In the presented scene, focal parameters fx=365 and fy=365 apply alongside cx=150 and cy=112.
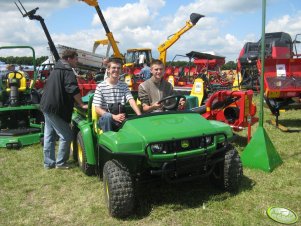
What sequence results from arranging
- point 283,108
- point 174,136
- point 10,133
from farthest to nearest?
point 283,108 → point 10,133 → point 174,136

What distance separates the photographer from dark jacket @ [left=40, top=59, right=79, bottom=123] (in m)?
5.00

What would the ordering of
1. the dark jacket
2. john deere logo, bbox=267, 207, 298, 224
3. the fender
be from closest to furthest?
john deere logo, bbox=267, 207, 298, 224
the fender
the dark jacket

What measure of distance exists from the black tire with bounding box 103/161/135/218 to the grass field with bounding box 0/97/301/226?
0.10 metres

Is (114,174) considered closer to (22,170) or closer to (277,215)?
(277,215)

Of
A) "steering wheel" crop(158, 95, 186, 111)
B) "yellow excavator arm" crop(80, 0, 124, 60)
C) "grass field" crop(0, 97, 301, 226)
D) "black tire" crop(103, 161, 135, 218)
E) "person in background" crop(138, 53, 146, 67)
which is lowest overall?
"grass field" crop(0, 97, 301, 226)

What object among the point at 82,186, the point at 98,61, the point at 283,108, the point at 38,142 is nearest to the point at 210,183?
the point at 82,186

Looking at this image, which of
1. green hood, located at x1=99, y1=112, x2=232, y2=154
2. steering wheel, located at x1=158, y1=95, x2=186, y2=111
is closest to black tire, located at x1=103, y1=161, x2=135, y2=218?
green hood, located at x1=99, y1=112, x2=232, y2=154

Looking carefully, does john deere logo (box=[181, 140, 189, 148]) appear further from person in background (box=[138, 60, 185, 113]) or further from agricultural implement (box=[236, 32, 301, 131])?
agricultural implement (box=[236, 32, 301, 131])

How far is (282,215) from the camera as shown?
3.39 metres

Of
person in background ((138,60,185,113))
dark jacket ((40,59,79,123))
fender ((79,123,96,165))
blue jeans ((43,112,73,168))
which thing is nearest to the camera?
fender ((79,123,96,165))

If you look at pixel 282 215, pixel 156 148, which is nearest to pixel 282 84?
pixel 282 215

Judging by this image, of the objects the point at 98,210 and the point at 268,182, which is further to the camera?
the point at 268,182

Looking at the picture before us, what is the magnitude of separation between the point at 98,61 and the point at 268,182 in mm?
19554

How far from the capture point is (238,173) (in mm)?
3873
